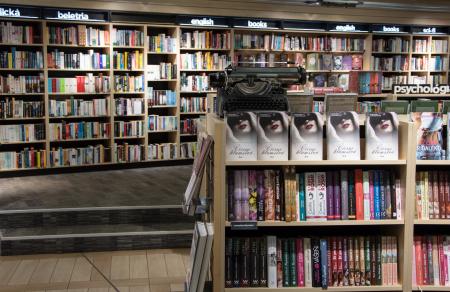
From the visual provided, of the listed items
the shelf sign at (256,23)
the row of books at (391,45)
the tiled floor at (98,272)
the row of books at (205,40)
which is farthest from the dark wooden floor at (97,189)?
the row of books at (391,45)

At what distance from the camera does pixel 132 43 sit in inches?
340

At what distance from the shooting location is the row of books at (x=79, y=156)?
8.24 metres

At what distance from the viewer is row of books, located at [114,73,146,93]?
8609 millimetres

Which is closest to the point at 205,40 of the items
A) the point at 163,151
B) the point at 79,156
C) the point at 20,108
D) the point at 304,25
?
the point at 304,25

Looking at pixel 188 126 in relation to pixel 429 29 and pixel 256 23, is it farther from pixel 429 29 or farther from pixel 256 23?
pixel 429 29

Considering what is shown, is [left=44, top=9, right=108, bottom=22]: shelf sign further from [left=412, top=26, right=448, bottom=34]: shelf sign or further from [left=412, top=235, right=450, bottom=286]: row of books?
[left=412, top=235, right=450, bottom=286]: row of books

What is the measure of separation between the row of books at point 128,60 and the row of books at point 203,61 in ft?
2.18

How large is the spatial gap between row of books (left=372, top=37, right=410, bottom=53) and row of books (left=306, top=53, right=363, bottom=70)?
373 mm

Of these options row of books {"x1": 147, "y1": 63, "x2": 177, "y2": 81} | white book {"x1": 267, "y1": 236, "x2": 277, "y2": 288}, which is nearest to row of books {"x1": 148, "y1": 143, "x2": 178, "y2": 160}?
row of books {"x1": 147, "y1": 63, "x2": 177, "y2": 81}

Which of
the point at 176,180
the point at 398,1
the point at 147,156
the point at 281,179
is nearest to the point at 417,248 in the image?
the point at 281,179

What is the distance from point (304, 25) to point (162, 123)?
9.50ft

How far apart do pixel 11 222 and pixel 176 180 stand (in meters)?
2.49

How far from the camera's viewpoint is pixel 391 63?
10430 millimetres

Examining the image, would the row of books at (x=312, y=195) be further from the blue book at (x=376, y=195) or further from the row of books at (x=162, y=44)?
the row of books at (x=162, y=44)
